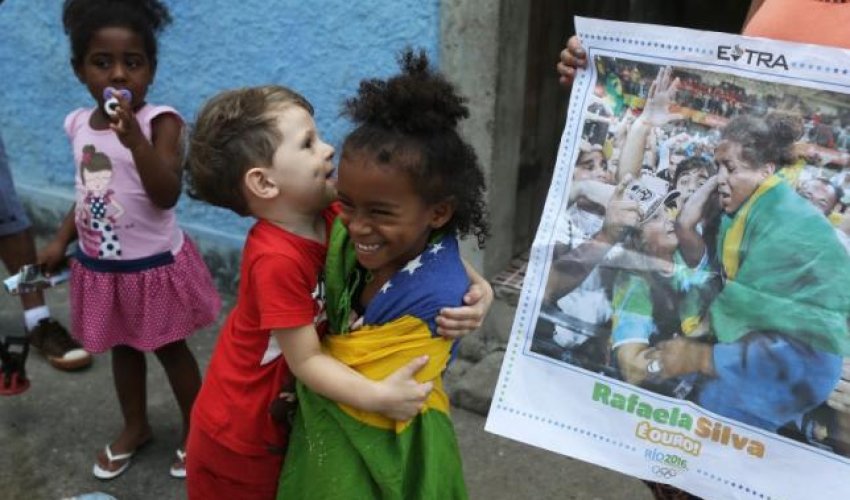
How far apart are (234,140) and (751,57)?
35.1 inches

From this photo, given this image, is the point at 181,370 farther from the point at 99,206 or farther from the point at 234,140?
the point at 234,140

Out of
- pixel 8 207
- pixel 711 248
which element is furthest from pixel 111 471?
pixel 711 248

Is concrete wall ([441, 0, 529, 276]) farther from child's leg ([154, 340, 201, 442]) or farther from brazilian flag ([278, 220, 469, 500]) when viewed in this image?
brazilian flag ([278, 220, 469, 500])

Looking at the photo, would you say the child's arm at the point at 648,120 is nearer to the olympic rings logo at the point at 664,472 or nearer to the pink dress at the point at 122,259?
the olympic rings logo at the point at 664,472

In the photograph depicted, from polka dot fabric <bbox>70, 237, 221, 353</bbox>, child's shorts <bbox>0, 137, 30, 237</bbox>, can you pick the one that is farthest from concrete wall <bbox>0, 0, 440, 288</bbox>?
polka dot fabric <bbox>70, 237, 221, 353</bbox>

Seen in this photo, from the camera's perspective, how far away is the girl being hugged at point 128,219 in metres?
2.40

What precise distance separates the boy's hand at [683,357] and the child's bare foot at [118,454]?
6.26 ft

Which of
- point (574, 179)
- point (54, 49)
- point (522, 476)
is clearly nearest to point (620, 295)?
point (574, 179)

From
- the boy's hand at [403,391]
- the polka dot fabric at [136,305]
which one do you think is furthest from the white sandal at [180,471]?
the boy's hand at [403,391]

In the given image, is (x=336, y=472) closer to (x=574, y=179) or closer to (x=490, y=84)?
(x=574, y=179)

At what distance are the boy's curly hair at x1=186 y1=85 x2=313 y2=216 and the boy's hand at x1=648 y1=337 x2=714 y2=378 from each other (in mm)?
767

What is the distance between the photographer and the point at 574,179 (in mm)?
1571

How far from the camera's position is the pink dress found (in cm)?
246

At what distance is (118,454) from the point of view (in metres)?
2.78
